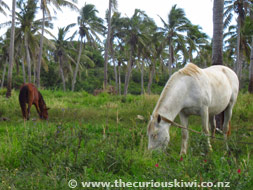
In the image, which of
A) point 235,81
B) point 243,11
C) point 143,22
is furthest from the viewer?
point 143,22

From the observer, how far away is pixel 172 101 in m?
4.79

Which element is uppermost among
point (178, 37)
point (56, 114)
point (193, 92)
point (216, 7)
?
point (178, 37)

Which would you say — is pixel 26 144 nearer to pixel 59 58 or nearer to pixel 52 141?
pixel 52 141

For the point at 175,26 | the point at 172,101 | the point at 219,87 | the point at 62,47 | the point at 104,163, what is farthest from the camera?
the point at 62,47

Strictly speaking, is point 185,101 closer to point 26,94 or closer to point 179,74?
point 179,74

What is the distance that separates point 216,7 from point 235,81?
227 cm

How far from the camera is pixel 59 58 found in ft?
123

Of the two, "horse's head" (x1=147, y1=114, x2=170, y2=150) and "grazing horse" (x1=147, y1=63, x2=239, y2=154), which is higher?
"grazing horse" (x1=147, y1=63, x2=239, y2=154)

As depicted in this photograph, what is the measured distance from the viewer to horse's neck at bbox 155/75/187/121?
4.75 meters

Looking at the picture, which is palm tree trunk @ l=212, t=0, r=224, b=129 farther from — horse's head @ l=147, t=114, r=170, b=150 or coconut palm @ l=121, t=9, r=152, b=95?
coconut palm @ l=121, t=9, r=152, b=95

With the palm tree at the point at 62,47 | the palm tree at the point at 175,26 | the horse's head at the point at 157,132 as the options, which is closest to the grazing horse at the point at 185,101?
the horse's head at the point at 157,132

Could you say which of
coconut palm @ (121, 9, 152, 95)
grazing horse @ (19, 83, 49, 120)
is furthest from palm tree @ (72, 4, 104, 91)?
grazing horse @ (19, 83, 49, 120)

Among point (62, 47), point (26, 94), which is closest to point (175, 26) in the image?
point (62, 47)

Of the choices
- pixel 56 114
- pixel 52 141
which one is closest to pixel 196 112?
pixel 52 141
